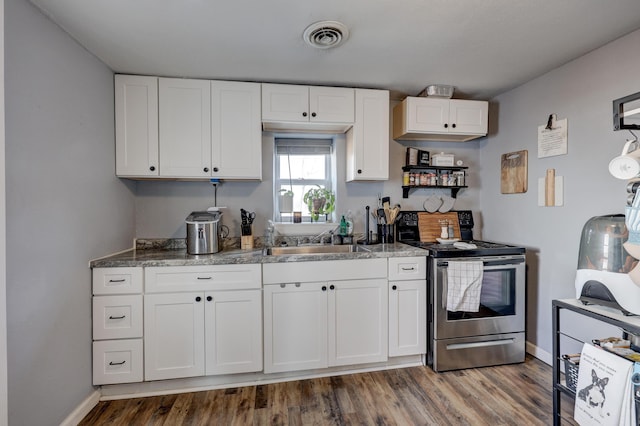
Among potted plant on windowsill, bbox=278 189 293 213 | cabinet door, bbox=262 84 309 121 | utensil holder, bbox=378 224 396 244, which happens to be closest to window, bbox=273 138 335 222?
potted plant on windowsill, bbox=278 189 293 213

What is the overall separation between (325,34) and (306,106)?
73 cm

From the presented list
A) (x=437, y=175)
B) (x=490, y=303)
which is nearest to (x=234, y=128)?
(x=437, y=175)

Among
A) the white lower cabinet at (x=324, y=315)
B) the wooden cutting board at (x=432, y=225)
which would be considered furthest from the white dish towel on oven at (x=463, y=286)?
the wooden cutting board at (x=432, y=225)

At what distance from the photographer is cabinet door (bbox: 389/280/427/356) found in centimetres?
229

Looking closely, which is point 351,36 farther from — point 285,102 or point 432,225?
point 432,225

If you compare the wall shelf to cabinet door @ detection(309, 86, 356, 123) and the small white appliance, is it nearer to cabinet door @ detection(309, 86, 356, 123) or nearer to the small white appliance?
cabinet door @ detection(309, 86, 356, 123)

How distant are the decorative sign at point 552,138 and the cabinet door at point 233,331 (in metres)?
2.42

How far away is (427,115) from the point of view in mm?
2594

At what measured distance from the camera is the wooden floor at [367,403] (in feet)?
5.84

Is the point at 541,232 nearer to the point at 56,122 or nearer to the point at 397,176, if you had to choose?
the point at 397,176

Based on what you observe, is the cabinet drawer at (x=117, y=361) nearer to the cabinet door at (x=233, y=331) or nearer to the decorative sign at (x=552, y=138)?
the cabinet door at (x=233, y=331)

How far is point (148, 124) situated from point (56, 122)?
66 centimetres

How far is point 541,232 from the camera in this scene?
2.40 m

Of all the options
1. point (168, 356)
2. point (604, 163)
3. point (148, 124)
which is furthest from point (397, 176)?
point (168, 356)
